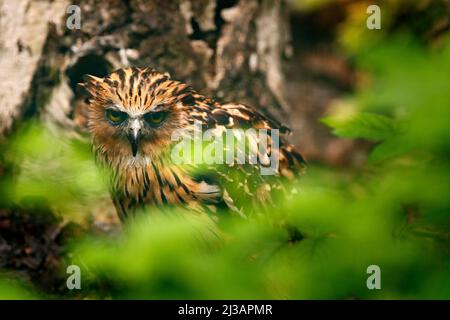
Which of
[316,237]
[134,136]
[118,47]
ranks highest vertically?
[118,47]

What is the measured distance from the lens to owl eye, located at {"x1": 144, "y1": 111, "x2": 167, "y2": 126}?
1341 millimetres

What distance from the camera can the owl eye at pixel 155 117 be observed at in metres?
1.34

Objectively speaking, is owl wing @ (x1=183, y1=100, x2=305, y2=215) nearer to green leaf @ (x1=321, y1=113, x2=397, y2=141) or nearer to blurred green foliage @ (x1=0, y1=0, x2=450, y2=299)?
blurred green foliage @ (x1=0, y1=0, x2=450, y2=299)

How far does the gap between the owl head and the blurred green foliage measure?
0.09m

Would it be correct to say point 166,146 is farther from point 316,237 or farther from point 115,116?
point 316,237

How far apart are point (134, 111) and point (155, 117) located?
2.3 inches

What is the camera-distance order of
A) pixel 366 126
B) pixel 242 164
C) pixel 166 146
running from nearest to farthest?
1. pixel 366 126
2. pixel 166 146
3. pixel 242 164

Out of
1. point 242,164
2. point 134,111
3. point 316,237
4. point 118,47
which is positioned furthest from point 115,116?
point 316,237

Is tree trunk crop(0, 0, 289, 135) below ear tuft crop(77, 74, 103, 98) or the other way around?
the other way around

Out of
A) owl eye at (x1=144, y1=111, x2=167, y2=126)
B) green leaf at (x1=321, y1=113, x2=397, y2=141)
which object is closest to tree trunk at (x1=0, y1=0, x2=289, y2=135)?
owl eye at (x1=144, y1=111, x2=167, y2=126)

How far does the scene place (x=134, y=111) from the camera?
1.32 metres

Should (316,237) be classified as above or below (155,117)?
below

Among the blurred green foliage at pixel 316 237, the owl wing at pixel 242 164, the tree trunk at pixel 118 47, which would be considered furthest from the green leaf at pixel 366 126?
the tree trunk at pixel 118 47

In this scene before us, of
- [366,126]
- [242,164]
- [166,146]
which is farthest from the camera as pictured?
[242,164]
